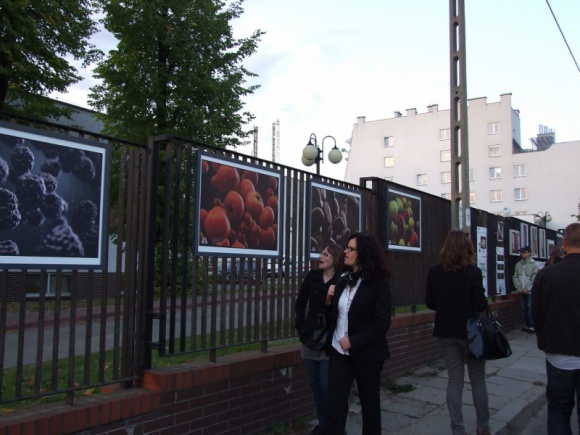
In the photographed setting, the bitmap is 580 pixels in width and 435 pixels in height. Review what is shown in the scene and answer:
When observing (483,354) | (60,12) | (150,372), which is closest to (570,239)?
(483,354)

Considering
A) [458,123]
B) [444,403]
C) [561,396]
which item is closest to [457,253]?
[561,396]

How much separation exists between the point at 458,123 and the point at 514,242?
6.02 metres

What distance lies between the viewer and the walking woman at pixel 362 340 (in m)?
3.81

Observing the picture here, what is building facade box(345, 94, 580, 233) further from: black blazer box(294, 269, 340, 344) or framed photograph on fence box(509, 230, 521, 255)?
black blazer box(294, 269, 340, 344)

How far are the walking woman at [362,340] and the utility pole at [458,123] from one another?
4833 millimetres

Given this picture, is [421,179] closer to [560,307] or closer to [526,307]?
[526,307]

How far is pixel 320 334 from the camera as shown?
14.2 feet

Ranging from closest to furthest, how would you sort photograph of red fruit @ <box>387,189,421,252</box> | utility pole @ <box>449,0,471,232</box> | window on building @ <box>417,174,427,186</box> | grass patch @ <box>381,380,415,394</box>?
grass patch @ <box>381,380,415,394</box>
photograph of red fruit @ <box>387,189,421,252</box>
utility pole @ <box>449,0,471,232</box>
window on building @ <box>417,174,427,186</box>

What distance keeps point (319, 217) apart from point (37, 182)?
10.7 feet

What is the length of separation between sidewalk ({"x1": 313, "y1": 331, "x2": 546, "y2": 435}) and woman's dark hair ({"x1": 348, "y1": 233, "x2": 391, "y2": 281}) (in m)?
1.98

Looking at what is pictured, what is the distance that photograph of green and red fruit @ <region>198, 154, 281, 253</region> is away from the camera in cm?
446

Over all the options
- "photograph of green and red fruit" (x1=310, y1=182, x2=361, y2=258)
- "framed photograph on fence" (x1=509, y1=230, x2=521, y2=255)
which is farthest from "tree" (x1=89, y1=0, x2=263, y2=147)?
"photograph of green and red fruit" (x1=310, y1=182, x2=361, y2=258)

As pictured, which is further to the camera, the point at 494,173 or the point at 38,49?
A: the point at 494,173

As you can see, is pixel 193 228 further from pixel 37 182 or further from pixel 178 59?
pixel 178 59
